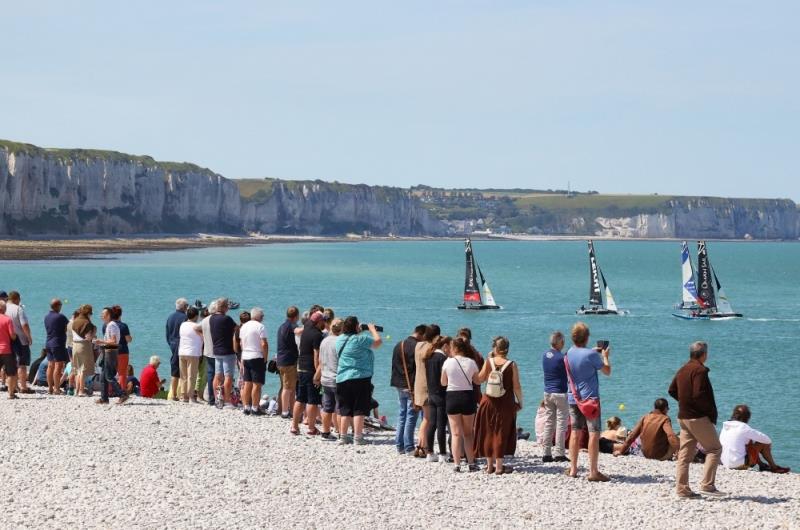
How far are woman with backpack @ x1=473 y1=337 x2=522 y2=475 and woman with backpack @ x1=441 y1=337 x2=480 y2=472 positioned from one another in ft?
0.40

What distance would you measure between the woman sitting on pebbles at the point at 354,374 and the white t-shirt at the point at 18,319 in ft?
21.0

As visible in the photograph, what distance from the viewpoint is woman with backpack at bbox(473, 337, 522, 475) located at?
527 inches

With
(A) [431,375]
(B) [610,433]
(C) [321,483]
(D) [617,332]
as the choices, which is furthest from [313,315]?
(D) [617,332]

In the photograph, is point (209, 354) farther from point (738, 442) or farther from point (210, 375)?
point (738, 442)

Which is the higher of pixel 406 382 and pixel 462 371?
pixel 462 371

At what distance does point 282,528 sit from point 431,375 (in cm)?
371

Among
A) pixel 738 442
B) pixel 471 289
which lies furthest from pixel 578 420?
pixel 471 289

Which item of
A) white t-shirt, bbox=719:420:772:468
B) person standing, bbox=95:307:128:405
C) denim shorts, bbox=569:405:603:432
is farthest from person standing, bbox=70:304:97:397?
white t-shirt, bbox=719:420:772:468

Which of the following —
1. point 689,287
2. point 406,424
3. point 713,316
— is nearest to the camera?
point 406,424

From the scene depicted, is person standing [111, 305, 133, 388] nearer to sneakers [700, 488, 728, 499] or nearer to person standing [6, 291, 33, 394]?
person standing [6, 291, 33, 394]

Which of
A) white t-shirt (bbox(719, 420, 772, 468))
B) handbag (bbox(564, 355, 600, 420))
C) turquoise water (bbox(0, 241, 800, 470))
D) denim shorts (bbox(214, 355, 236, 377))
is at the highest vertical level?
handbag (bbox(564, 355, 600, 420))

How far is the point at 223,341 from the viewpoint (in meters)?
18.0

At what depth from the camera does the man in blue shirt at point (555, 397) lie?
13.9 m

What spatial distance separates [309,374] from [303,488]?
3427 mm
